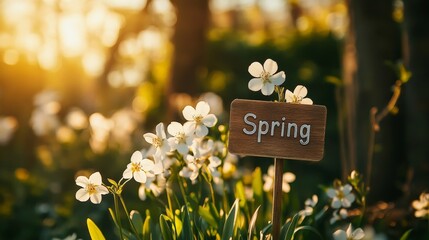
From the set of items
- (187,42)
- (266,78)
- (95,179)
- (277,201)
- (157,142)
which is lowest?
(277,201)

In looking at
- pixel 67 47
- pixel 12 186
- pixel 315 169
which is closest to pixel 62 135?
pixel 12 186

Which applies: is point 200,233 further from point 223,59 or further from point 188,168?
point 223,59

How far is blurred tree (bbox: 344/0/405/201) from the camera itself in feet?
13.0

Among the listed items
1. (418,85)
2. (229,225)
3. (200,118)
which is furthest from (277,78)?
(418,85)

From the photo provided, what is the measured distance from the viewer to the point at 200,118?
7.49ft

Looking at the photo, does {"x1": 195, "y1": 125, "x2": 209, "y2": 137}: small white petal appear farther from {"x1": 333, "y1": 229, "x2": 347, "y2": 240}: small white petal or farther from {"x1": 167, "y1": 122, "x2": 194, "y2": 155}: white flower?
{"x1": 333, "y1": 229, "x2": 347, "y2": 240}: small white petal

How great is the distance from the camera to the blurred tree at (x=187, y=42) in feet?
21.6

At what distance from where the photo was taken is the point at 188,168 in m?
2.59

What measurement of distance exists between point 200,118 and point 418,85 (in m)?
→ 1.85

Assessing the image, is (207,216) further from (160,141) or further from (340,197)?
(340,197)

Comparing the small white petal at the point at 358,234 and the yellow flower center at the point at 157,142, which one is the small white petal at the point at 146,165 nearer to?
the yellow flower center at the point at 157,142

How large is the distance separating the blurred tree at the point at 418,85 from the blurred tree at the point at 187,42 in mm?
3218

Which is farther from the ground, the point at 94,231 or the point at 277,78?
the point at 277,78

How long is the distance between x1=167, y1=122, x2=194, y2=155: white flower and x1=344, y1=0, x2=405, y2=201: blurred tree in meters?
1.84
